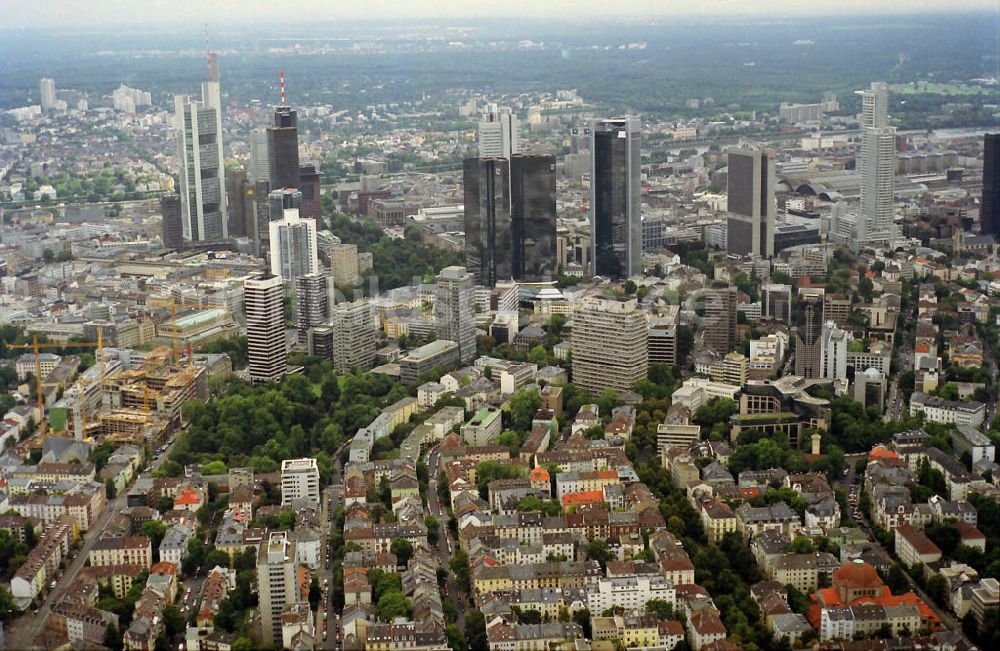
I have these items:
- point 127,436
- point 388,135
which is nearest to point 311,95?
point 388,135

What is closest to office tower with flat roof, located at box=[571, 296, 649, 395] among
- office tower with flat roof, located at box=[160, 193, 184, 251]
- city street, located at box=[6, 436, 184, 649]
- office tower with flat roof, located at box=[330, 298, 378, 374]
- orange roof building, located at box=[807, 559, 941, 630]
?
office tower with flat roof, located at box=[330, 298, 378, 374]

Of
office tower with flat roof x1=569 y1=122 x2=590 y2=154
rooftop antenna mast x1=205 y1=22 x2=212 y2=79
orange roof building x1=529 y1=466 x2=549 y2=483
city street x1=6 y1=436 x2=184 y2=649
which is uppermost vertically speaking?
rooftop antenna mast x1=205 y1=22 x2=212 y2=79

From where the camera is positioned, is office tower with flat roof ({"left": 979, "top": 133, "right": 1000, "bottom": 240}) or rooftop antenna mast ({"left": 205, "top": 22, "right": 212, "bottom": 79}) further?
rooftop antenna mast ({"left": 205, "top": 22, "right": 212, "bottom": 79})

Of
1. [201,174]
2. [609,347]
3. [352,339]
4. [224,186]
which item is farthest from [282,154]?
[609,347]

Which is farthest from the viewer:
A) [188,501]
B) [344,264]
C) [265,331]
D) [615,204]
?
[615,204]

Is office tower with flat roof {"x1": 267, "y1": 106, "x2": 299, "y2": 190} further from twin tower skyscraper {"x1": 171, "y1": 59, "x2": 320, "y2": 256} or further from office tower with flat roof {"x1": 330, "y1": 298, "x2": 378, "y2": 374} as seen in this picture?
office tower with flat roof {"x1": 330, "y1": 298, "x2": 378, "y2": 374}

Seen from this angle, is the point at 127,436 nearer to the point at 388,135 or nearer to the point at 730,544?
the point at 730,544

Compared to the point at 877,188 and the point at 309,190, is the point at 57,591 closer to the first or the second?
the point at 309,190
